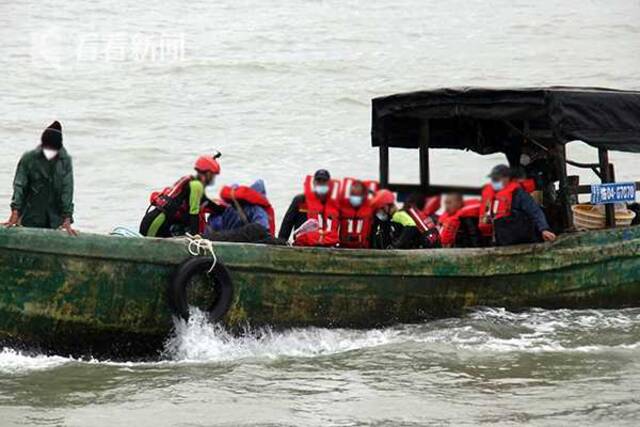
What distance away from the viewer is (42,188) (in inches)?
402

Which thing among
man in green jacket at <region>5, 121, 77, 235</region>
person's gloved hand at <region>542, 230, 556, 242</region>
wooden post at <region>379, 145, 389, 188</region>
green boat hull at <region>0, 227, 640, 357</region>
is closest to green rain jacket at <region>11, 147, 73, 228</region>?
man in green jacket at <region>5, 121, 77, 235</region>

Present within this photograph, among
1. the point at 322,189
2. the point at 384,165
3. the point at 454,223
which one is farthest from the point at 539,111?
the point at 384,165

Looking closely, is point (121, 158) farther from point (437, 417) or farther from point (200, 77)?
point (437, 417)

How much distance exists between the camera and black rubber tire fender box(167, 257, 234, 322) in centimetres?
967

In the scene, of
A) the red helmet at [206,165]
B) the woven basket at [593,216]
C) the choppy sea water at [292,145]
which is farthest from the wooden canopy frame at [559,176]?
the red helmet at [206,165]

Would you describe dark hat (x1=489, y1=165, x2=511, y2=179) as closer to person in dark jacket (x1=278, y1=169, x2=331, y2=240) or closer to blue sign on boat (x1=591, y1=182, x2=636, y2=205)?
blue sign on boat (x1=591, y1=182, x2=636, y2=205)

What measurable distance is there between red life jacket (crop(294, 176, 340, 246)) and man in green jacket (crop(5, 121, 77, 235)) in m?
2.09

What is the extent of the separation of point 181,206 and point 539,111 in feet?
10.4

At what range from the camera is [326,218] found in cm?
1129

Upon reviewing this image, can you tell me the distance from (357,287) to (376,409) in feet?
5.92

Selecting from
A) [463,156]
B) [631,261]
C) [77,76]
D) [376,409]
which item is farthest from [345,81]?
[376,409]

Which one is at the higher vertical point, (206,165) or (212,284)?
(206,165)

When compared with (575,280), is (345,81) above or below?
above

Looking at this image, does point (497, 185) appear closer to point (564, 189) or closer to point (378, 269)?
point (564, 189)
